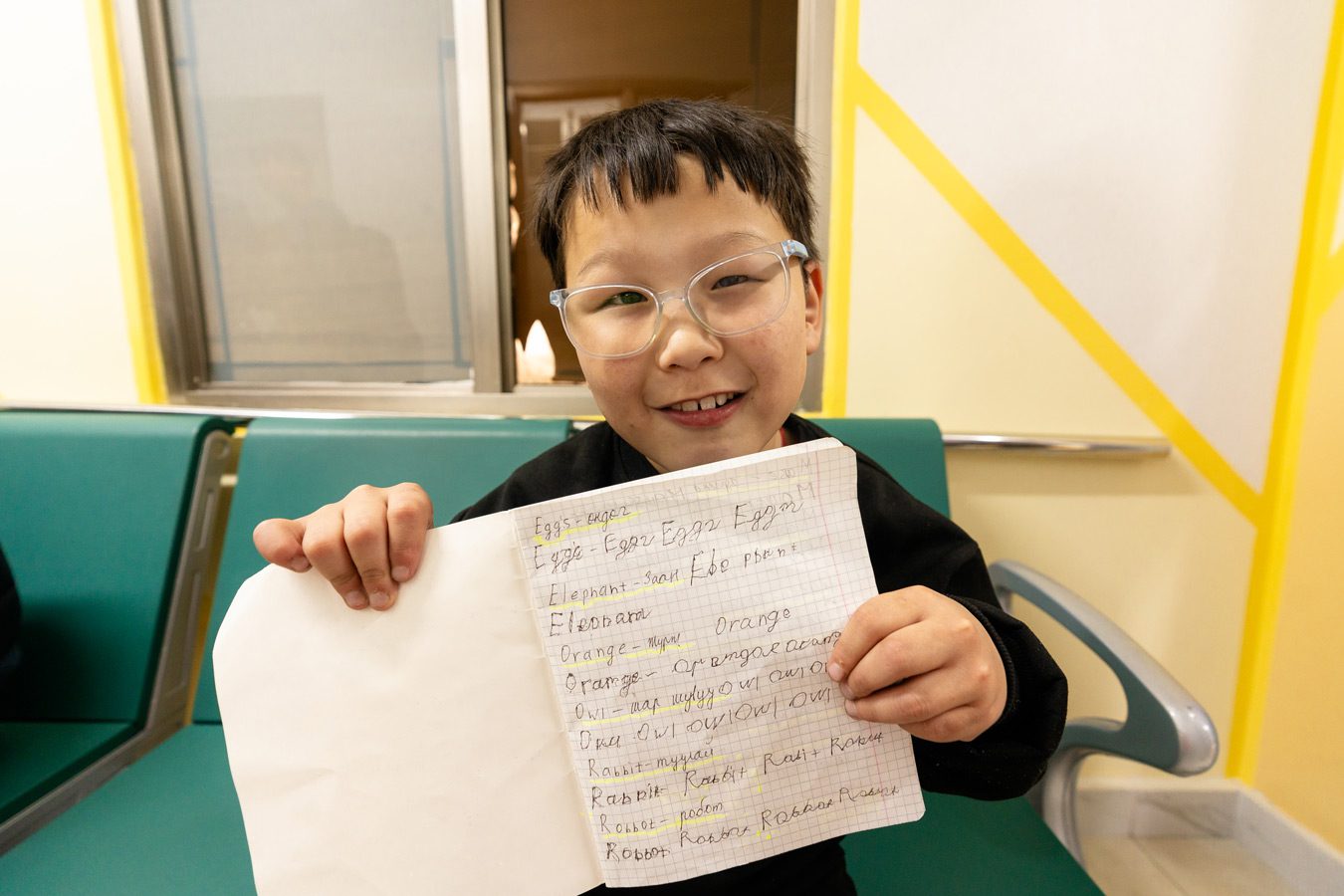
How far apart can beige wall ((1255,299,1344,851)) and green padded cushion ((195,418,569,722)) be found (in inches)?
45.1

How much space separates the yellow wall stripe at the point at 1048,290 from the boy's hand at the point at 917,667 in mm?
819

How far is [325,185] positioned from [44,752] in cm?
96

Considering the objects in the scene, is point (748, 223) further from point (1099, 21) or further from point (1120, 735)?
point (1099, 21)

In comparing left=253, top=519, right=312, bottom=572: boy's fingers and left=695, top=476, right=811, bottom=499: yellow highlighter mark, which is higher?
left=695, top=476, right=811, bottom=499: yellow highlighter mark

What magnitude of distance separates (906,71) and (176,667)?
141 centimetres

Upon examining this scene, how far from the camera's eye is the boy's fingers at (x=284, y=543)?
1.22 feet

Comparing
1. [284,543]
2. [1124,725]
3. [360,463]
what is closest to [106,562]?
[360,463]

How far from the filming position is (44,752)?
2.46 ft

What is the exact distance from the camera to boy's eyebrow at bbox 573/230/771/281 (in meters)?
0.46

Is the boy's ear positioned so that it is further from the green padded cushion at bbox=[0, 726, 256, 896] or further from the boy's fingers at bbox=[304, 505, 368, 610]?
the green padded cushion at bbox=[0, 726, 256, 896]

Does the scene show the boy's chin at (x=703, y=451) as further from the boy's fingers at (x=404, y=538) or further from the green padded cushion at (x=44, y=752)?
the green padded cushion at (x=44, y=752)

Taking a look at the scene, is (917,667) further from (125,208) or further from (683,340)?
(125,208)

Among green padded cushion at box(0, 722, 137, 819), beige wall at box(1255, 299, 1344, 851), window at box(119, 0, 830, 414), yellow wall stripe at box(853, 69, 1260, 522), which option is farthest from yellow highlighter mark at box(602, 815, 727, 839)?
beige wall at box(1255, 299, 1344, 851)

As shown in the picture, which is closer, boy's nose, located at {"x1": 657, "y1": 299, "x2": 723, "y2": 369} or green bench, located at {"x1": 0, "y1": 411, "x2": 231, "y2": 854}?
boy's nose, located at {"x1": 657, "y1": 299, "x2": 723, "y2": 369}
